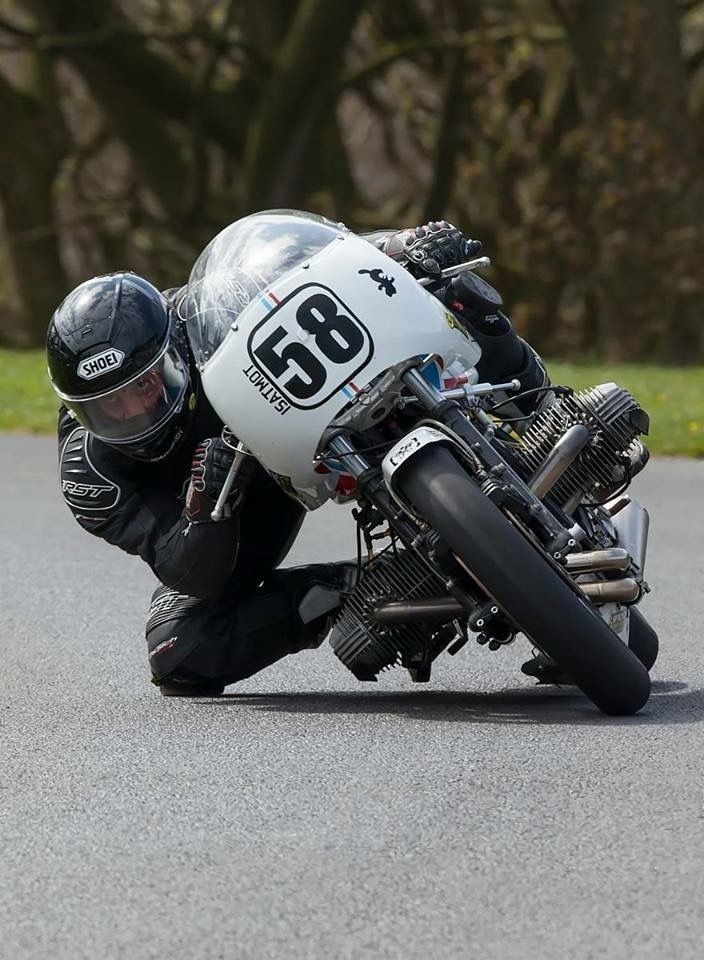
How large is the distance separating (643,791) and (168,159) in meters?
21.3

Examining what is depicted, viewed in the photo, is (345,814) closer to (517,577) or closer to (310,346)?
(517,577)

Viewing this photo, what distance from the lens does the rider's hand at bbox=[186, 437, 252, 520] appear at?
552 centimetres

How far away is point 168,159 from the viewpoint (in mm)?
25141

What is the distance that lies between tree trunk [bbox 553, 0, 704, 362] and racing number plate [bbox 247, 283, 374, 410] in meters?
15.7

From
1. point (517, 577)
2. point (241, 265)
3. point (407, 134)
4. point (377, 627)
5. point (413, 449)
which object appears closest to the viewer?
point (517, 577)

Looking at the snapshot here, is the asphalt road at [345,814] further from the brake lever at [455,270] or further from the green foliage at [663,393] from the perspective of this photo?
the green foliage at [663,393]

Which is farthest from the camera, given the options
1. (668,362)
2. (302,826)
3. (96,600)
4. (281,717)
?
(668,362)

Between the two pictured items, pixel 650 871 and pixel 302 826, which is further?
pixel 302 826

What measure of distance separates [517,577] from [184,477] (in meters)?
1.44

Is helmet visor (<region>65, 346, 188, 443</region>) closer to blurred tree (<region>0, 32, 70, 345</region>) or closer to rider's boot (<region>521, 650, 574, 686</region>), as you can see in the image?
rider's boot (<region>521, 650, 574, 686</region>)

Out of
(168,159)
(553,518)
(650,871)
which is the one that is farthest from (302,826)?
(168,159)

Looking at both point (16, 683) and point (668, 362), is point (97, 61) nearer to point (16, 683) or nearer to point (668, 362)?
point (668, 362)

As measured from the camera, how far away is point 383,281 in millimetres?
5414

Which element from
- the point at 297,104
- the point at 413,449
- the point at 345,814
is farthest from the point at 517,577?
the point at 297,104
